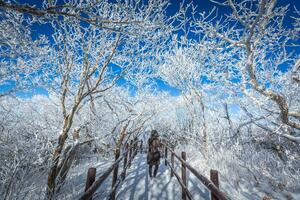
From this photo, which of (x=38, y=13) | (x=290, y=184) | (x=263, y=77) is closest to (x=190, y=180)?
(x=290, y=184)

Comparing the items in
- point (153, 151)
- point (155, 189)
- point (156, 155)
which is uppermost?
point (153, 151)

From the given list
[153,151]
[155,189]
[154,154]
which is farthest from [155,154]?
[155,189]

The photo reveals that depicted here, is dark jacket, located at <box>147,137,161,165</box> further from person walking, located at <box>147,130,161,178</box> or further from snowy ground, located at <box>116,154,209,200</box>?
snowy ground, located at <box>116,154,209,200</box>

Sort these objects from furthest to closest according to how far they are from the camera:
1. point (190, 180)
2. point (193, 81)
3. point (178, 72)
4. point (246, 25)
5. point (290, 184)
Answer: point (178, 72) → point (193, 81) → point (290, 184) → point (190, 180) → point (246, 25)

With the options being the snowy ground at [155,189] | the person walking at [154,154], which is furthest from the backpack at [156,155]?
the snowy ground at [155,189]

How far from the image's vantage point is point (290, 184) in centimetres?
619

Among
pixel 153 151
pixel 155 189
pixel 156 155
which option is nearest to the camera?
pixel 155 189

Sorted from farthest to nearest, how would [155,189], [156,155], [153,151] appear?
[153,151]
[156,155]
[155,189]

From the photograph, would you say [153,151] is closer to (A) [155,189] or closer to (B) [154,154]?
(B) [154,154]

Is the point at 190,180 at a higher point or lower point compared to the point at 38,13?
lower

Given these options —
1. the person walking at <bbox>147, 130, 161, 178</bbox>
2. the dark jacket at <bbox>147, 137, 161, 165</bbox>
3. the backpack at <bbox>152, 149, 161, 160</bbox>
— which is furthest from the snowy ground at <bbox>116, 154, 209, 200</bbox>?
the backpack at <bbox>152, 149, 161, 160</bbox>

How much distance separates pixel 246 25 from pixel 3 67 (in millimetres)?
8863

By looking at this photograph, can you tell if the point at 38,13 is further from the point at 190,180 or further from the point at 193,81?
the point at 193,81

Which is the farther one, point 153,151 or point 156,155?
point 153,151
